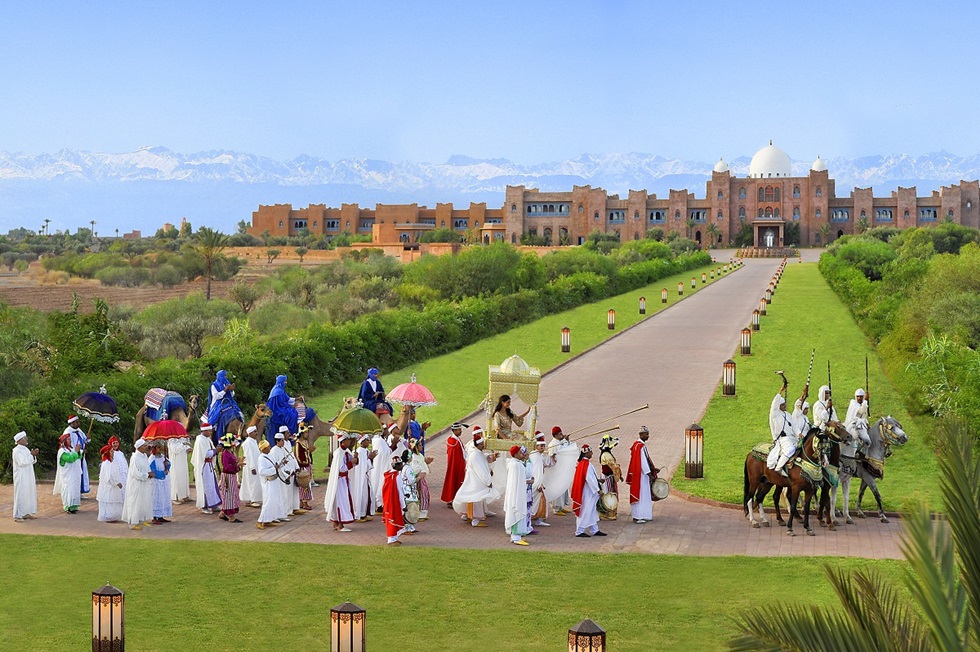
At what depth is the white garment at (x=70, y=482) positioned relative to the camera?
1377 centimetres

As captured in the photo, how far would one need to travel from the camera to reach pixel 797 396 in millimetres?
21656

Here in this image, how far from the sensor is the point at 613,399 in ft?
71.9

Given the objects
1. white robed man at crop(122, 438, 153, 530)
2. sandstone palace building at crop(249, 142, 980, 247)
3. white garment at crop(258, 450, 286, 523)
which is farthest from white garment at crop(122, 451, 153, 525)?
sandstone palace building at crop(249, 142, 980, 247)

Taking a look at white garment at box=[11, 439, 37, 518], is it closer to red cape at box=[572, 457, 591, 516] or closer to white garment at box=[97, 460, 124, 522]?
white garment at box=[97, 460, 124, 522]

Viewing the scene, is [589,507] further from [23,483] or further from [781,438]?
[23,483]

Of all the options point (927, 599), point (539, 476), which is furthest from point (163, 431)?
point (927, 599)

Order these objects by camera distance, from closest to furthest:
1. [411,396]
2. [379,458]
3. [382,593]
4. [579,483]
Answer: [382,593], [579,483], [379,458], [411,396]

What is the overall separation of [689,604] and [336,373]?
15.3 m

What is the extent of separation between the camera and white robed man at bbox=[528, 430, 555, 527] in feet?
41.9

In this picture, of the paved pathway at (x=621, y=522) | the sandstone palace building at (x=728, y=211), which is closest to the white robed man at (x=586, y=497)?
the paved pathway at (x=621, y=522)

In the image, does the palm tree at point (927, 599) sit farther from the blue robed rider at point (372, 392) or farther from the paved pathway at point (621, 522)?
the blue robed rider at point (372, 392)

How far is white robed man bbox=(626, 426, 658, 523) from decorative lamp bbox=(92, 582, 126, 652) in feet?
20.9

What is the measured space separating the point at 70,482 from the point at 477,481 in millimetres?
5061

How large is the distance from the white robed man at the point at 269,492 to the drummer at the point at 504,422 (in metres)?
2.74
